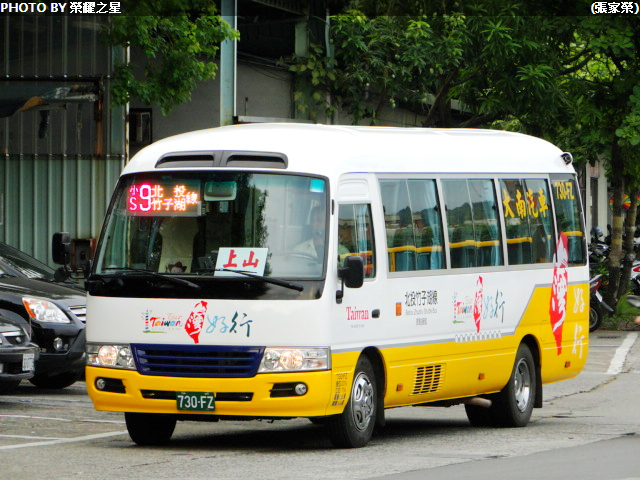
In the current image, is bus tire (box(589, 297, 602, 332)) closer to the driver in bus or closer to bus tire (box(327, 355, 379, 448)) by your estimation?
bus tire (box(327, 355, 379, 448))

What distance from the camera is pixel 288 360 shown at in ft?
34.2

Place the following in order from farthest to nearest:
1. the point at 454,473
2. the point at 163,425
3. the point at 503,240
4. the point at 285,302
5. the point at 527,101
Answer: the point at 527,101 < the point at 503,240 < the point at 163,425 < the point at 285,302 < the point at 454,473

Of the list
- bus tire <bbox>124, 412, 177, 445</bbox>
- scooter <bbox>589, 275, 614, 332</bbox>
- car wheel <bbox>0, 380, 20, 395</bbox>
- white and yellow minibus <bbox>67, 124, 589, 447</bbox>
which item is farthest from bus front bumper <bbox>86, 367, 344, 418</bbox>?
scooter <bbox>589, 275, 614, 332</bbox>

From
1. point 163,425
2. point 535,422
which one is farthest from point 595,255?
point 163,425

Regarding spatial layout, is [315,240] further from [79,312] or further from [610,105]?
[610,105]

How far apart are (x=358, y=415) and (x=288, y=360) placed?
944mm

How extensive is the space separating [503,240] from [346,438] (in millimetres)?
3261

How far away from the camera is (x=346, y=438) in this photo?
35.6ft

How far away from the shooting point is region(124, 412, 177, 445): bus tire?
36.9 ft

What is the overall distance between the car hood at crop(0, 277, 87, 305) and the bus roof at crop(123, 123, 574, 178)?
4.38 metres

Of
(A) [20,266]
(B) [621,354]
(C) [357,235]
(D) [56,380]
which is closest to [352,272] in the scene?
(C) [357,235]

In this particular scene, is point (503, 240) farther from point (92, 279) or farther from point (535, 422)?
point (92, 279)

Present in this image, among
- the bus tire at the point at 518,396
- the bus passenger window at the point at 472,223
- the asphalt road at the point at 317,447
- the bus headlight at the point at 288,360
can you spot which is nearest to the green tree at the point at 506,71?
the asphalt road at the point at 317,447

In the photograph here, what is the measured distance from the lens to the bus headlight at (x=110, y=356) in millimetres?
10820
